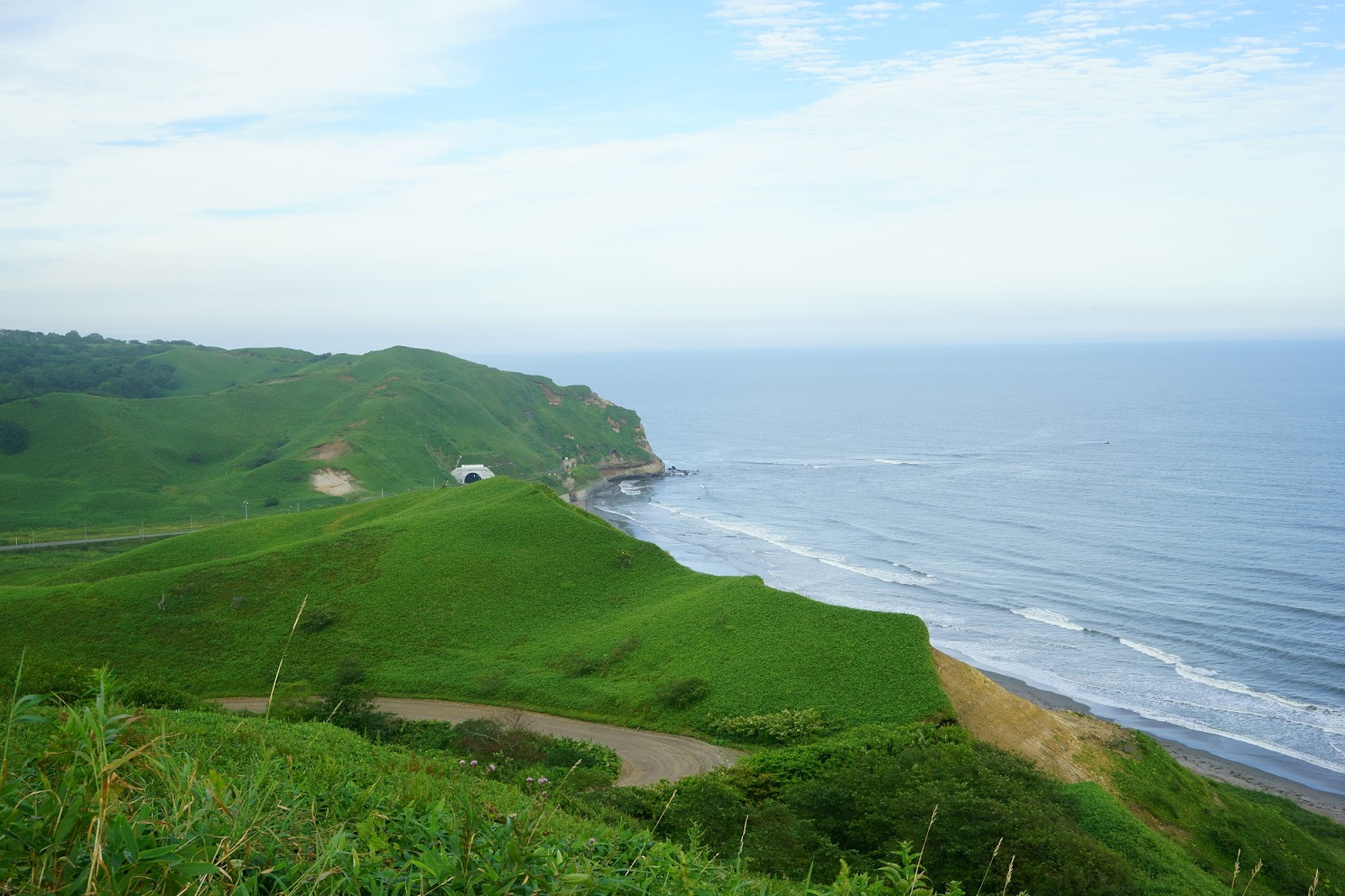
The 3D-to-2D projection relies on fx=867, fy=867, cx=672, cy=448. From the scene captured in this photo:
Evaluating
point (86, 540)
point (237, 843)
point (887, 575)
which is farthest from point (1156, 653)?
point (86, 540)

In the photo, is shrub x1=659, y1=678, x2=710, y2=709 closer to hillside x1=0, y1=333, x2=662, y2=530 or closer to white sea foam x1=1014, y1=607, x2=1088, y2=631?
white sea foam x1=1014, y1=607, x2=1088, y2=631

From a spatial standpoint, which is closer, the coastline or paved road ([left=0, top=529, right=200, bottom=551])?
the coastline

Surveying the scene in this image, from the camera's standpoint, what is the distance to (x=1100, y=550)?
257 ft

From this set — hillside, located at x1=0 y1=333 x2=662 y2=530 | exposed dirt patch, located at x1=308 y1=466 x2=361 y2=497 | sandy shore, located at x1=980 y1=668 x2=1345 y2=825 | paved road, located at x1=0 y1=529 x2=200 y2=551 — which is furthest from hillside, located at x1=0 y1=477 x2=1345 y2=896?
exposed dirt patch, located at x1=308 y1=466 x2=361 y2=497

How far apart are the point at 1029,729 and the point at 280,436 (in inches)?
4366

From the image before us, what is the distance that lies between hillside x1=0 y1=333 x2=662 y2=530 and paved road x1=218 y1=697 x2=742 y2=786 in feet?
210

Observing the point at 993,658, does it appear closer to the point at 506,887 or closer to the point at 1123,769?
the point at 1123,769

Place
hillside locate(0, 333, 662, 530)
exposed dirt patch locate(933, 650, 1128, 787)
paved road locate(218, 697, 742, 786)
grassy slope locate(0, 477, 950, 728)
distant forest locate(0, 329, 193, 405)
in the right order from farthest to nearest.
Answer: distant forest locate(0, 329, 193, 405) → hillside locate(0, 333, 662, 530) → grassy slope locate(0, 477, 950, 728) → exposed dirt patch locate(933, 650, 1128, 787) → paved road locate(218, 697, 742, 786)

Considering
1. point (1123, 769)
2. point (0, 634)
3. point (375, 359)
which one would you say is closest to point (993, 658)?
point (1123, 769)

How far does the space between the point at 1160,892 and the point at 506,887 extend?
21.5m

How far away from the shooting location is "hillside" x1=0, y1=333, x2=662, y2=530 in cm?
9494

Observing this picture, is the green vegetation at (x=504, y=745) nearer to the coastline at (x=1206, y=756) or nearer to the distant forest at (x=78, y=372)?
the coastline at (x=1206, y=756)

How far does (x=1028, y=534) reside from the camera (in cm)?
8562

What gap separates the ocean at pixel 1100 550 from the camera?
5059cm
